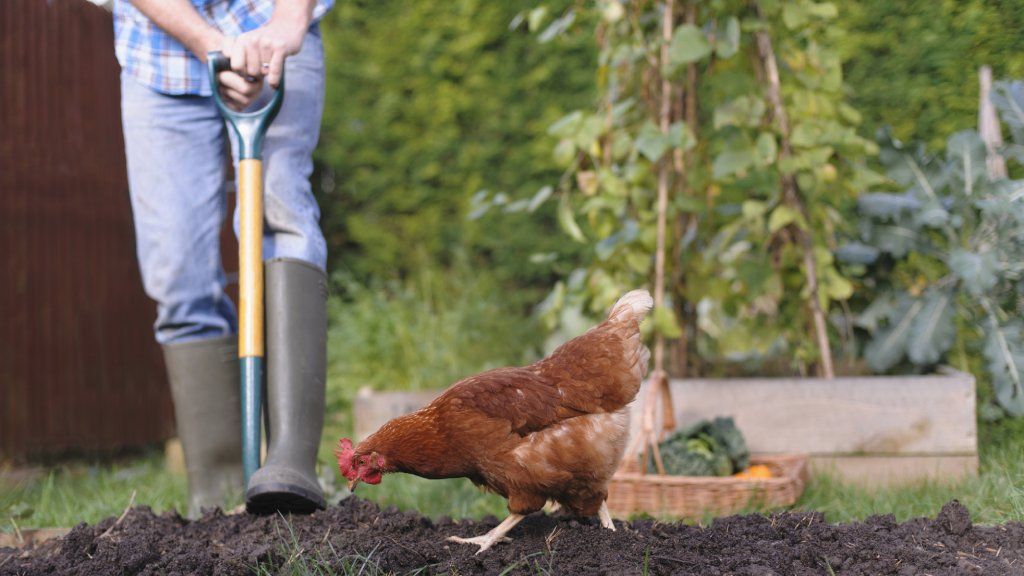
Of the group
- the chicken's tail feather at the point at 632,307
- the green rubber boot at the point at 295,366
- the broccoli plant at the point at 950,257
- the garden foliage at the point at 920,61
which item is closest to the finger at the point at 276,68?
the green rubber boot at the point at 295,366

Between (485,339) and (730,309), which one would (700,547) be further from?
(485,339)

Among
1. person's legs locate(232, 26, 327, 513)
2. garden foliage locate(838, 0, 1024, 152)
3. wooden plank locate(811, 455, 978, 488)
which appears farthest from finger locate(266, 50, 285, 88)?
garden foliage locate(838, 0, 1024, 152)

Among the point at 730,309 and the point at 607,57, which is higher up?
the point at 607,57

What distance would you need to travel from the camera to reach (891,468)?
303 centimetres

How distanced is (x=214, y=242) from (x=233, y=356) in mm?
325

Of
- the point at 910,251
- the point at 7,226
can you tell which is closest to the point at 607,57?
the point at 910,251

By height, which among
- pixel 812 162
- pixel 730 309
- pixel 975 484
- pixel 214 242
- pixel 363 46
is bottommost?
pixel 975 484

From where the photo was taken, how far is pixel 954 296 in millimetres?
3402

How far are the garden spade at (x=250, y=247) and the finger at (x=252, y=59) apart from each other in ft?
0.24

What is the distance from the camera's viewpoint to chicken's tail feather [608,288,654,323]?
2.29 meters

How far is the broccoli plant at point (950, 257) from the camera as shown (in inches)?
125

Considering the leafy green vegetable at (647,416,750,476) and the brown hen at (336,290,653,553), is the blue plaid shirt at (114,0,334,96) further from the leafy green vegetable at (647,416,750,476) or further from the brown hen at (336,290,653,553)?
the leafy green vegetable at (647,416,750,476)

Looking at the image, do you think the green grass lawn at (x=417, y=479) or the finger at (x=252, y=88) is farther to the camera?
the green grass lawn at (x=417, y=479)

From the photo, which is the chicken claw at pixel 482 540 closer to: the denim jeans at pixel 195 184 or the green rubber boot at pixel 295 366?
the green rubber boot at pixel 295 366
